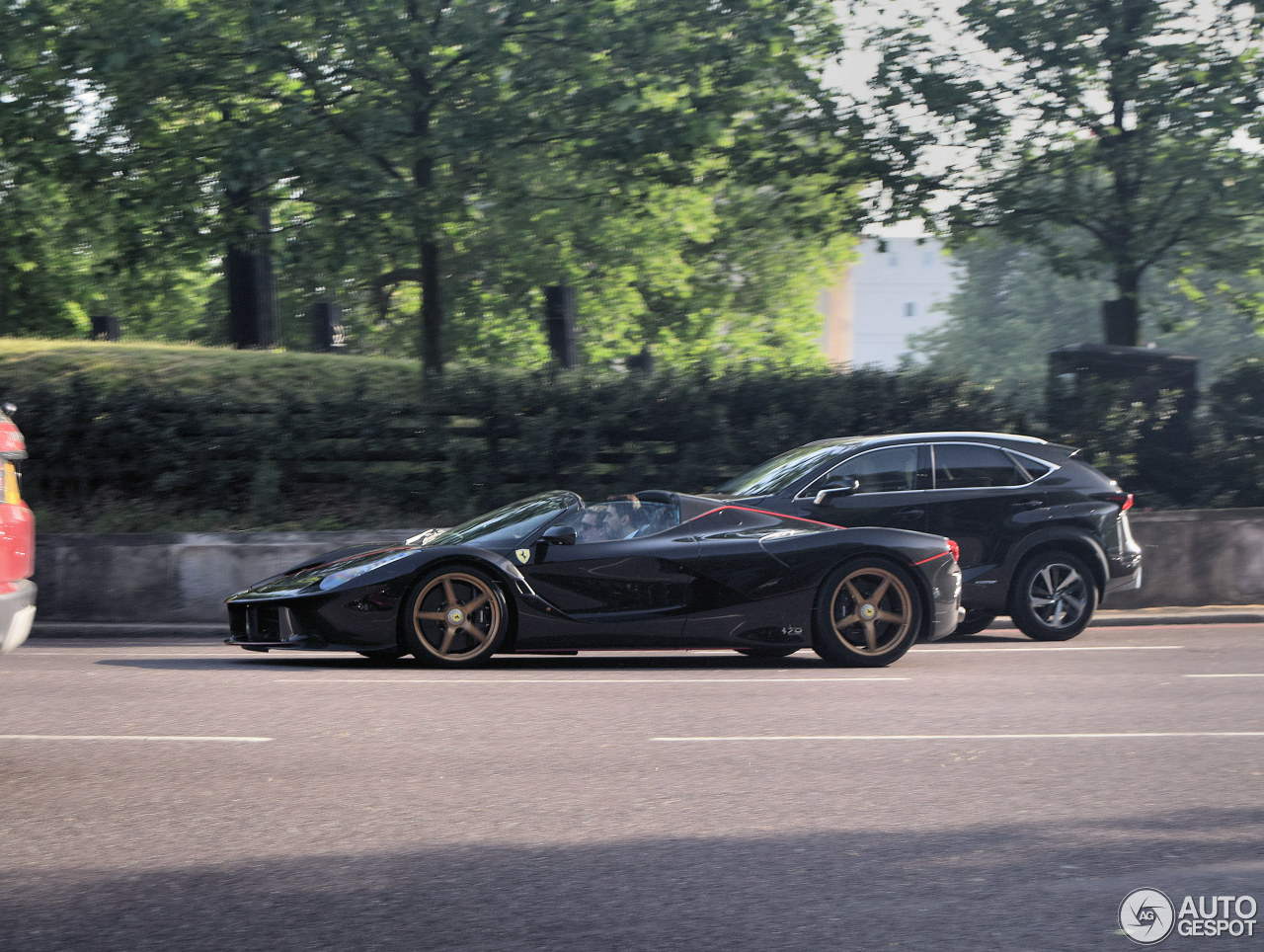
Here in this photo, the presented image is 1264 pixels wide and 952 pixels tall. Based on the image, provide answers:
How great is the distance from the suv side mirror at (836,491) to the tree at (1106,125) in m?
8.51

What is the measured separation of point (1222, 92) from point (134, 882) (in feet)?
57.2

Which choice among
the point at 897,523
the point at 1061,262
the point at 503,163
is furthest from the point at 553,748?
the point at 1061,262

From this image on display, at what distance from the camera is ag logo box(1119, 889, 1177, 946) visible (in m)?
4.16

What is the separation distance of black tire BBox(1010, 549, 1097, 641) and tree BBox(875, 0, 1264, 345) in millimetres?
7490

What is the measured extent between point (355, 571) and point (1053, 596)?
6.24 metres

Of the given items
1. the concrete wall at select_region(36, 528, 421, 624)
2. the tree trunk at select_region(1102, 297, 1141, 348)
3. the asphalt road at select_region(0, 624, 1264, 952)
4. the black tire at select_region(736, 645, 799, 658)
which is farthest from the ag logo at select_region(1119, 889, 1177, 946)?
the tree trunk at select_region(1102, 297, 1141, 348)

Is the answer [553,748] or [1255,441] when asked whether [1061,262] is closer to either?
[1255,441]

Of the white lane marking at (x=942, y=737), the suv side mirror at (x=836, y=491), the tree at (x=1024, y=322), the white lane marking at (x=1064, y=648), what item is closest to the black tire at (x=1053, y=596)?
the white lane marking at (x=1064, y=648)

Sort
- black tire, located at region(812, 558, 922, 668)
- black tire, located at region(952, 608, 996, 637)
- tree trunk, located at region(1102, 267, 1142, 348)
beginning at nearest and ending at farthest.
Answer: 1. black tire, located at region(812, 558, 922, 668)
2. black tire, located at region(952, 608, 996, 637)
3. tree trunk, located at region(1102, 267, 1142, 348)

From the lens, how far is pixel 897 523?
12312mm

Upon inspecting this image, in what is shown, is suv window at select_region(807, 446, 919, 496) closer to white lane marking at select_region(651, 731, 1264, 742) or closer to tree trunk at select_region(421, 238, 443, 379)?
white lane marking at select_region(651, 731, 1264, 742)

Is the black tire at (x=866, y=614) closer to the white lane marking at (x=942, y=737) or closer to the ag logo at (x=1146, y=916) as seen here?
the white lane marking at (x=942, y=737)

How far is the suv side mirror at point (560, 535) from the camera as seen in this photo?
32.5 feet

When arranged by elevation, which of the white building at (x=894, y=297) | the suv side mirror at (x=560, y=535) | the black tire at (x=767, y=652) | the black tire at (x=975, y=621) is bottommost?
the black tire at (x=975, y=621)
